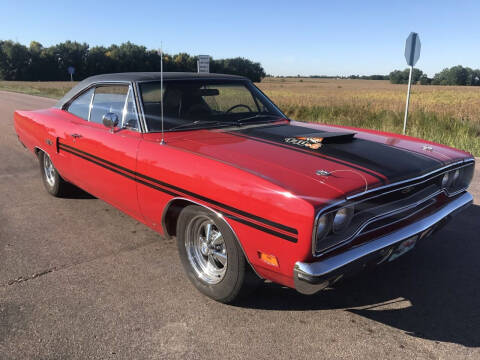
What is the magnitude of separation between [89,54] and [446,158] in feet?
268

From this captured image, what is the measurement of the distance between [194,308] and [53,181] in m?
3.01

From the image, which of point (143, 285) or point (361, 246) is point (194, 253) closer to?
point (143, 285)

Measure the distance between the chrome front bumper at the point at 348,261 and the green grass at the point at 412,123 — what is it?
6.13 meters

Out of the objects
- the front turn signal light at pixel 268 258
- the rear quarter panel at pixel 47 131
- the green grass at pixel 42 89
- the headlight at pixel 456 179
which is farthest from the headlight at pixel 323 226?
the green grass at pixel 42 89

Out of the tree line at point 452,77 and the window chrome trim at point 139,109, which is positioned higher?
the tree line at point 452,77

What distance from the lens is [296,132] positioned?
334cm

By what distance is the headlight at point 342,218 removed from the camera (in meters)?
2.16

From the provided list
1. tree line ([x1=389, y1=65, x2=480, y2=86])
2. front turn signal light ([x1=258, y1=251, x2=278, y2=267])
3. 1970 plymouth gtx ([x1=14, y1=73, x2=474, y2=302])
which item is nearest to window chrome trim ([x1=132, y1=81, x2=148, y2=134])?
1970 plymouth gtx ([x1=14, y1=73, x2=474, y2=302])

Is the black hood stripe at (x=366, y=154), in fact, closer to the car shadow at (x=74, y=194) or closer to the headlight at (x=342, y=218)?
the headlight at (x=342, y=218)

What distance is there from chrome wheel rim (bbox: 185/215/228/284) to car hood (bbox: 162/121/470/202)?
0.50 metres

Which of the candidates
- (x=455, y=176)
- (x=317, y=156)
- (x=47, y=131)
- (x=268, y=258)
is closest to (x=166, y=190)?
(x=268, y=258)

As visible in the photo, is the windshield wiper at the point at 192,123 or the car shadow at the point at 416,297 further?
the windshield wiper at the point at 192,123

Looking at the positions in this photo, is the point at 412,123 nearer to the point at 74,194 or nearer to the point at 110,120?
the point at 74,194

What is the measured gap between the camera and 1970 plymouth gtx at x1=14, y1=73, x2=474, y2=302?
2.14m
